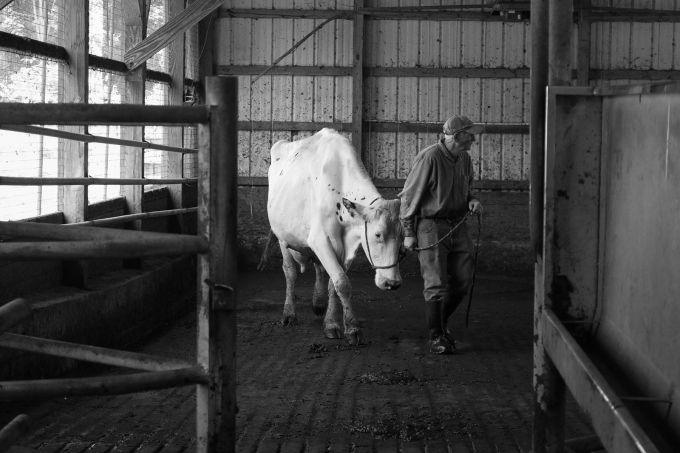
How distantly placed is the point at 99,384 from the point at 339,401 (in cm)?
344

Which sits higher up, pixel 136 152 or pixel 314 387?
pixel 136 152

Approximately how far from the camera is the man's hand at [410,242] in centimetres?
792

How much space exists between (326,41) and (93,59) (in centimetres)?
547

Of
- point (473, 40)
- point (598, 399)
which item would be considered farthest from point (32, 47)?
point (473, 40)

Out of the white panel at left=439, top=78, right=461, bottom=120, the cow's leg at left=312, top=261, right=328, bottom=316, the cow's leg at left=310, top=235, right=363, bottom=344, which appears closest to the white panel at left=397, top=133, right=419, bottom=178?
the white panel at left=439, top=78, right=461, bottom=120

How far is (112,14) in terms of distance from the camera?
980cm

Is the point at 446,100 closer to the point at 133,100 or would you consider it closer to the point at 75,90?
the point at 133,100

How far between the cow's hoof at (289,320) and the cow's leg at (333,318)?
0.66 m

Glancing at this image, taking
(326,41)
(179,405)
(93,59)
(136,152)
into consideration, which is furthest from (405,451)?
(326,41)

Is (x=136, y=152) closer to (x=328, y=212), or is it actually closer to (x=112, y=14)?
(x=112, y=14)

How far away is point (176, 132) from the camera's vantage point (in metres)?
12.4

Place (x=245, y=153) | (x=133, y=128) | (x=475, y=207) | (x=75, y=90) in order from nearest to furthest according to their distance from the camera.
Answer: (x=475, y=207)
(x=75, y=90)
(x=133, y=128)
(x=245, y=153)

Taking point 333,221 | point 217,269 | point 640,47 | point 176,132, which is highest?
point 640,47

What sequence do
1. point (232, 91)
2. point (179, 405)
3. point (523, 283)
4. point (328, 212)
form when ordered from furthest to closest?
1. point (523, 283)
2. point (328, 212)
3. point (179, 405)
4. point (232, 91)
